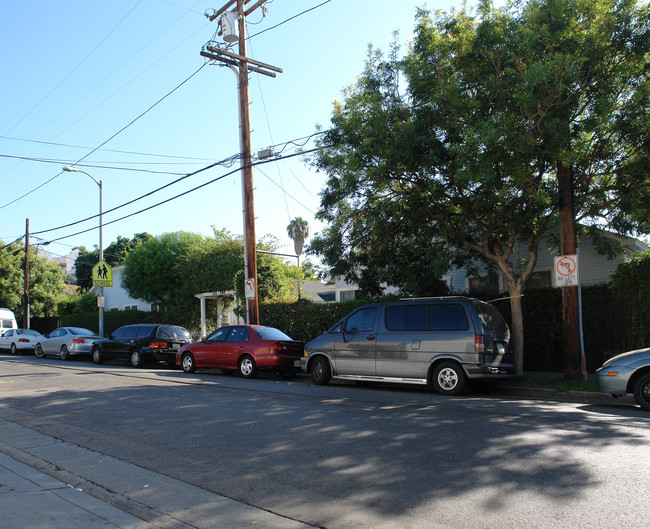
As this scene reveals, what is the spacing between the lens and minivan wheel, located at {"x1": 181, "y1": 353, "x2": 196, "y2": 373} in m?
17.1

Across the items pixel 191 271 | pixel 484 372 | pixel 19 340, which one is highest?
pixel 191 271

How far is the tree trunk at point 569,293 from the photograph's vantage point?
12797 millimetres

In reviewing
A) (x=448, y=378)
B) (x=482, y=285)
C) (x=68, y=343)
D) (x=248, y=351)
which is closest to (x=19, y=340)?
(x=68, y=343)

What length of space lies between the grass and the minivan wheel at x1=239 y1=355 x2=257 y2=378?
6.65 metres

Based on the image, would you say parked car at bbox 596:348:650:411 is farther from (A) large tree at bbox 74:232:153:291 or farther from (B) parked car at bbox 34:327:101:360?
(A) large tree at bbox 74:232:153:291

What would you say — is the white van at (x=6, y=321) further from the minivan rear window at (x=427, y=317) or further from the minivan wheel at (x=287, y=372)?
the minivan rear window at (x=427, y=317)

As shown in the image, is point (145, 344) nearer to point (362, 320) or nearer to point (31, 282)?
point (362, 320)

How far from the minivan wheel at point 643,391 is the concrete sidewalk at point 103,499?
749 centimetres

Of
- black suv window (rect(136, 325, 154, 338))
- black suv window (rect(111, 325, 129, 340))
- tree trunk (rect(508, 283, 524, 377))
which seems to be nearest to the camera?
tree trunk (rect(508, 283, 524, 377))

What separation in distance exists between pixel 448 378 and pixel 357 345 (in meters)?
2.30

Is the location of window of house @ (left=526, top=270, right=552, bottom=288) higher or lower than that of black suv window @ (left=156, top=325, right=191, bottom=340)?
higher

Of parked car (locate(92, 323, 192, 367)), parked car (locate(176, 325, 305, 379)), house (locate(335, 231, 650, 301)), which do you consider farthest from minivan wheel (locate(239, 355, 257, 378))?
parked car (locate(92, 323, 192, 367))

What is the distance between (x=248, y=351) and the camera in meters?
15.5

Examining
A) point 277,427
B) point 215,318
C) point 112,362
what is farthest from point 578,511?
point 215,318
